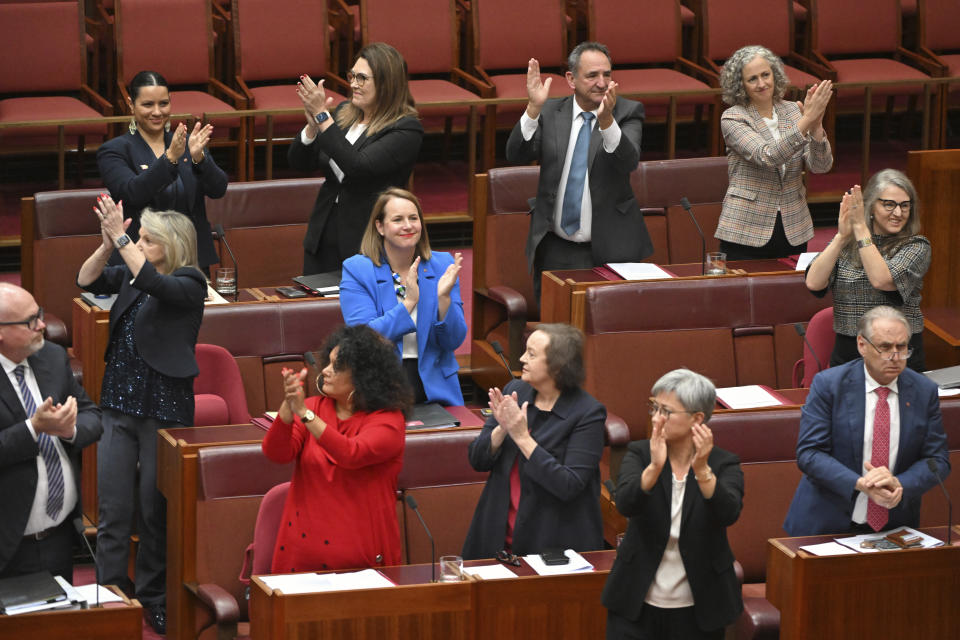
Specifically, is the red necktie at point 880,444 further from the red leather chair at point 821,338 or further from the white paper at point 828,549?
the red leather chair at point 821,338

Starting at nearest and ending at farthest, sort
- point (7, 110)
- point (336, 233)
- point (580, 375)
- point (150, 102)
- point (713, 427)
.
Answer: point (580, 375)
point (713, 427)
point (150, 102)
point (336, 233)
point (7, 110)

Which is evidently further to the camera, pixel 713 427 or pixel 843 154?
pixel 843 154

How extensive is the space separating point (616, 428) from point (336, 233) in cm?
87

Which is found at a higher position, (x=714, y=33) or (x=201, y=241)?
(x=714, y=33)

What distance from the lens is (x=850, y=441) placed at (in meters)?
2.73

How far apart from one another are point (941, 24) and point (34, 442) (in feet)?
13.0

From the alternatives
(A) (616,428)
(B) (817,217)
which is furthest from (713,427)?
(B) (817,217)

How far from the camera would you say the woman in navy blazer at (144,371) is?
291 cm

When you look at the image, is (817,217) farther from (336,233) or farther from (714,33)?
(336,233)

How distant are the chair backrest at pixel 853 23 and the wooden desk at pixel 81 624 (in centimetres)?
371

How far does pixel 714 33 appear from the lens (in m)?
5.31

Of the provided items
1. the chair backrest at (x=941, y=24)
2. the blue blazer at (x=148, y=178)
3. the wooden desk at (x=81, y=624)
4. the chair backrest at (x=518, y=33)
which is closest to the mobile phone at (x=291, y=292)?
the blue blazer at (x=148, y=178)

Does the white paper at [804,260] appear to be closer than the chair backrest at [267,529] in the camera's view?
No

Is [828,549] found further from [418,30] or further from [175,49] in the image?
[175,49]
